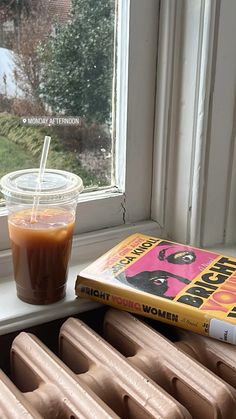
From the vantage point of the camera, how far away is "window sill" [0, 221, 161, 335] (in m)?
0.89

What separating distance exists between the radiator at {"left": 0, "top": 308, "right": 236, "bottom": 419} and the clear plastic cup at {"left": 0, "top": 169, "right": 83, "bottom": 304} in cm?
7

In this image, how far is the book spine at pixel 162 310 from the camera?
0.82 meters

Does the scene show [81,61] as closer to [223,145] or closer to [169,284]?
[223,145]

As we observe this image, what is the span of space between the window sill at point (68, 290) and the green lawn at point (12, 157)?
0.46ft

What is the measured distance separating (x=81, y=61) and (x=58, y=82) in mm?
54

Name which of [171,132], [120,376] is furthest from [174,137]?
[120,376]

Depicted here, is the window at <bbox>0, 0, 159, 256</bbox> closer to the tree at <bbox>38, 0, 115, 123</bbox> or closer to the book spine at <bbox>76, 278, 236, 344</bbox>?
the tree at <bbox>38, 0, 115, 123</bbox>

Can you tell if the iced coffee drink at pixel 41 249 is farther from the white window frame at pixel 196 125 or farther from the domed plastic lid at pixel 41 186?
the white window frame at pixel 196 125

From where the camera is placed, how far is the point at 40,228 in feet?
2.79

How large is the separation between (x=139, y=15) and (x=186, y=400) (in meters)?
0.62

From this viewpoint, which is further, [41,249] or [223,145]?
[223,145]

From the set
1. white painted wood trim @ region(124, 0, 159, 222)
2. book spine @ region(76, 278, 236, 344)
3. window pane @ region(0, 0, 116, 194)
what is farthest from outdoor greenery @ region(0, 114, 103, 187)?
book spine @ region(76, 278, 236, 344)

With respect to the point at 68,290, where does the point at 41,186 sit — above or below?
above

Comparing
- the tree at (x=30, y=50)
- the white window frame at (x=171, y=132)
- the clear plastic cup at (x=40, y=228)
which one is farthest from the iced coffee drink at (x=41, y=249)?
the tree at (x=30, y=50)
